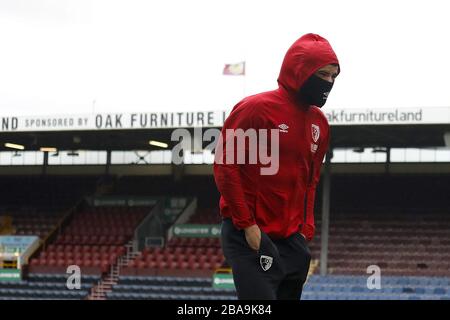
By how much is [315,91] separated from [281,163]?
330 millimetres

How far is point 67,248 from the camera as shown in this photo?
28.4m

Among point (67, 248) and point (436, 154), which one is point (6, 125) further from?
point (436, 154)

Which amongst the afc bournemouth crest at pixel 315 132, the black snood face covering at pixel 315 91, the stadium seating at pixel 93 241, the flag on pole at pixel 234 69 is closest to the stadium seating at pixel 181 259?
the stadium seating at pixel 93 241

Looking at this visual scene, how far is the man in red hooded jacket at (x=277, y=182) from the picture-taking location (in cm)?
338

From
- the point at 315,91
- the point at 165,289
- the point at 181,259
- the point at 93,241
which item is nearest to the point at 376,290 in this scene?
the point at 165,289

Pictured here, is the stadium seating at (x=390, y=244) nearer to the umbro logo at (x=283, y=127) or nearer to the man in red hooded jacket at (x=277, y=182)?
the man in red hooded jacket at (x=277, y=182)

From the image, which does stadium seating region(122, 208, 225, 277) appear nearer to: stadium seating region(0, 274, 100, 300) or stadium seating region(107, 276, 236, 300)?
stadium seating region(107, 276, 236, 300)

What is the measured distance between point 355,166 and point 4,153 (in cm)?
1395

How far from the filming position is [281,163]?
3.50 metres

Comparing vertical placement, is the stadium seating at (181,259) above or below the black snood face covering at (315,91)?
below

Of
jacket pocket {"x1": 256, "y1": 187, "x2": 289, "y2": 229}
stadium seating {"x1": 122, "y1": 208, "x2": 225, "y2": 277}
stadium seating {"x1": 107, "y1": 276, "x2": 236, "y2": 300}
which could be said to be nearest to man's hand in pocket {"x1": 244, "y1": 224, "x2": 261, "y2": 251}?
jacket pocket {"x1": 256, "y1": 187, "x2": 289, "y2": 229}

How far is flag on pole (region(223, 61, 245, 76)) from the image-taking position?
25.9 m

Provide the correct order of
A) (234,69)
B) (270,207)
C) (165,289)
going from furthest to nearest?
(234,69) < (165,289) < (270,207)

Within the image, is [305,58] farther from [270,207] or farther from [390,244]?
[390,244]
